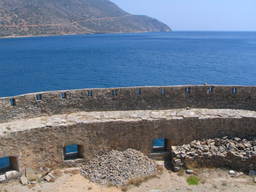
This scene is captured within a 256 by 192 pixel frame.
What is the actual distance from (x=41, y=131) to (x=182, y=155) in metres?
7.12

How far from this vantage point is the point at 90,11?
179875mm

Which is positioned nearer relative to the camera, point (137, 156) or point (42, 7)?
point (137, 156)

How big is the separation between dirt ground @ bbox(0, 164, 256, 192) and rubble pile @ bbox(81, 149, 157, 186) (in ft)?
1.24

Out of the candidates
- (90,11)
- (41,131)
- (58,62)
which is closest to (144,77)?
(58,62)

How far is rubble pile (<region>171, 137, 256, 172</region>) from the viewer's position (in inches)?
558

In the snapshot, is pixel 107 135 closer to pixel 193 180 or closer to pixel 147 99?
pixel 147 99

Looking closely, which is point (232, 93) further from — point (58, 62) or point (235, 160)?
point (58, 62)

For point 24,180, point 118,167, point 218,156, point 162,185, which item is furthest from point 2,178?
point 218,156

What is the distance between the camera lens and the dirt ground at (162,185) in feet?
42.4

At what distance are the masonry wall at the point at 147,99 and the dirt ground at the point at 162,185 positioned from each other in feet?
13.5

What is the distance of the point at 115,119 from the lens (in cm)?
1502

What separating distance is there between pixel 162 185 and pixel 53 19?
455 feet

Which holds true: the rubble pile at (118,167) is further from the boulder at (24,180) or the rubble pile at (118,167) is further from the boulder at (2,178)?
the boulder at (2,178)

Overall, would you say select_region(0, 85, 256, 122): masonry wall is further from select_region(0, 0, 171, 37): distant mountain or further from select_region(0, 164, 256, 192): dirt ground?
select_region(0, 0, 171, 37): distant mountain
